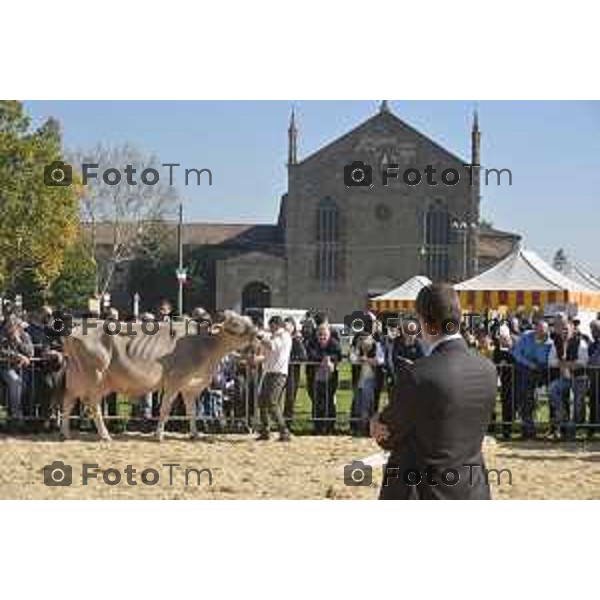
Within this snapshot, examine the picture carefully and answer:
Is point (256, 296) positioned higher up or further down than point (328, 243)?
further down

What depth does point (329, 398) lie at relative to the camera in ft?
46.1

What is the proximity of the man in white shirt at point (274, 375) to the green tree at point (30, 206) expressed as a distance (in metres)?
2.51

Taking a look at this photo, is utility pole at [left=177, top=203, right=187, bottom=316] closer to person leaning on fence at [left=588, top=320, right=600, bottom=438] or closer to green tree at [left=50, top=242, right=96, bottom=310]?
green tree at [left=50, top=242, right=96, bottom=310]

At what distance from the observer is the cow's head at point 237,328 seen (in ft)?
42.8

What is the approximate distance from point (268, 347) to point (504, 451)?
9.70ft

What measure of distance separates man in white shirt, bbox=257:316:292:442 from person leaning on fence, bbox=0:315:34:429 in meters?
Result: 2.81

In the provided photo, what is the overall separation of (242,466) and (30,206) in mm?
3355

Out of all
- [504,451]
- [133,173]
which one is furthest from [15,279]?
[504,451]

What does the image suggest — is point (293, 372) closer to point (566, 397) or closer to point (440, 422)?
point (566, 397)

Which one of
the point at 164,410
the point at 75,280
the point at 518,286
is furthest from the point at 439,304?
the point at 518,286

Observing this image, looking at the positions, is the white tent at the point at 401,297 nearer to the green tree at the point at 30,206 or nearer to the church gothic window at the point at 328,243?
the church gothic window at the point at 328,243

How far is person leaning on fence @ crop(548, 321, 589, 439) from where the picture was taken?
1366cm

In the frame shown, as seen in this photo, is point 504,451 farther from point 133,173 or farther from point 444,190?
point 133,173

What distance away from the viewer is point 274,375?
43.4ft
